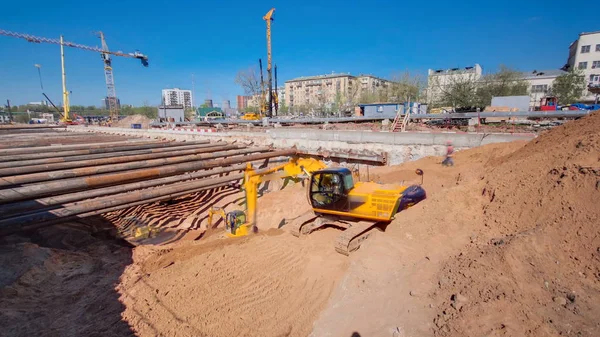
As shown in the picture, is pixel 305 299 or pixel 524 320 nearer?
pixel 524 320

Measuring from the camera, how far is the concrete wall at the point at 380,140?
32.3 feet

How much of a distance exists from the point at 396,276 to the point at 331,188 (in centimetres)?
282

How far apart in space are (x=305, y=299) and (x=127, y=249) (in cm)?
555

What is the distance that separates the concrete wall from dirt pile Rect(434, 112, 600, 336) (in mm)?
4298

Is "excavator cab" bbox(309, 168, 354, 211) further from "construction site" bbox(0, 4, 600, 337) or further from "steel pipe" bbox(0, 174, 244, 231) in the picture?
"steel pipe" bbox(0, 174, 244, 231)

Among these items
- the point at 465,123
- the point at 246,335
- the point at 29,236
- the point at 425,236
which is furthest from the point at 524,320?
the point at 465,123

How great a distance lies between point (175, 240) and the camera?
352 inches

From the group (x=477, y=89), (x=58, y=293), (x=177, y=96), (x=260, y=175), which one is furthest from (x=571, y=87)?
(x=177, y=96)

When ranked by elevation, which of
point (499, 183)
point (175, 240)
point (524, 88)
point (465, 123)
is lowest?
point (175, 240)

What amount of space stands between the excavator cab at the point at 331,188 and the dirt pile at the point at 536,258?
2.78 m

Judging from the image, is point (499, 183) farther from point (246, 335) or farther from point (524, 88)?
point (524, 88)

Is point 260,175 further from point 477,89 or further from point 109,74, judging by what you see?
point 109,74

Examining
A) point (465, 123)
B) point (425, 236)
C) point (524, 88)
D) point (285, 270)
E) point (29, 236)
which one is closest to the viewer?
point (425, 236)

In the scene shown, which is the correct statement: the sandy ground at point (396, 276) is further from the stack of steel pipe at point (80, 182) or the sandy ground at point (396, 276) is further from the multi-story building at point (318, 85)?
the multi-story building at point (318, 85)
